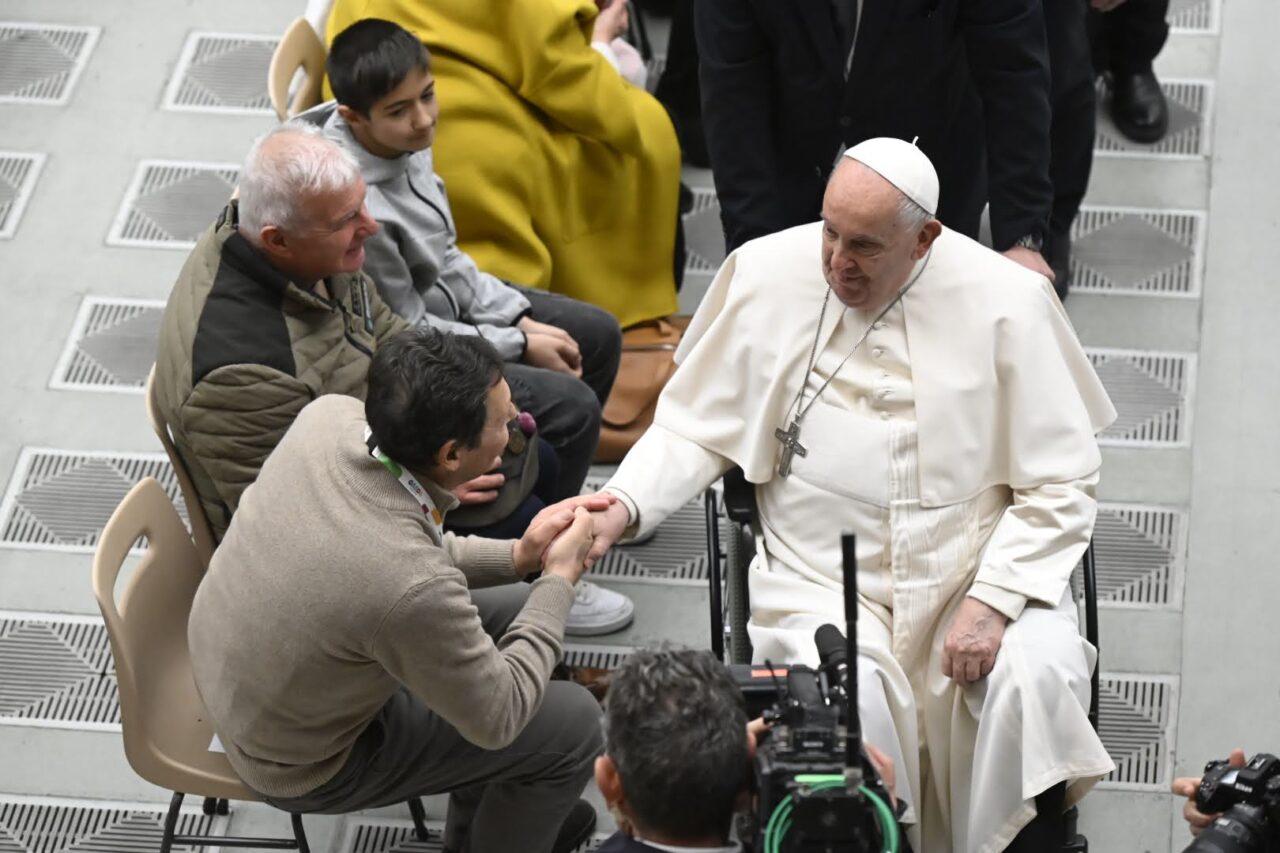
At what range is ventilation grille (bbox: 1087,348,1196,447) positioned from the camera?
5.07 meters

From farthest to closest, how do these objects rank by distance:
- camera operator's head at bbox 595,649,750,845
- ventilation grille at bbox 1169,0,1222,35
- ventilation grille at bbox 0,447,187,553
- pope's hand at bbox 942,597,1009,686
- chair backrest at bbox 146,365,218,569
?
1. ventilation grille at bbox 1169,0,1222,35
2. ventilation grille at bbox 0,447,187,553
3. chair backrest at bbox 146,365,218,569
4. pope's hand at bbox 942,597,1009,686
5. camera operator's head at bbox 595,649,750,845

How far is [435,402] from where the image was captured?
3131 millimetres

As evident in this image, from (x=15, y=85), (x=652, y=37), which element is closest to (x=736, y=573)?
(x=652, y=37)

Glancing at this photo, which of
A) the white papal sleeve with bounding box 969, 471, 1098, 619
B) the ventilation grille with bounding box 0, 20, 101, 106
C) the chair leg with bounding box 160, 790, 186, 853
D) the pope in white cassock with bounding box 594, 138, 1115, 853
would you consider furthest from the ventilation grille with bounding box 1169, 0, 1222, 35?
the chair leg with bounding box 160, 790, 186, 853

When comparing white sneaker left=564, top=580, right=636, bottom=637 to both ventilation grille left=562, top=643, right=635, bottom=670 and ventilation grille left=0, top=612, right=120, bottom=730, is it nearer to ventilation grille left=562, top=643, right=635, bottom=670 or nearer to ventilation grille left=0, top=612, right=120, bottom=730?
ventilation grille left=562, top=643, right=635, bottom=670

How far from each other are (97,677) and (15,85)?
8.47 ft

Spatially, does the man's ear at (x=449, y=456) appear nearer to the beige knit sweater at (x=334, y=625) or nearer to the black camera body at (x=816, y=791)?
the beige knit sweater at (x=334, y=625)

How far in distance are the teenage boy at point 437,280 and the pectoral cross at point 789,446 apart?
86 centimetres

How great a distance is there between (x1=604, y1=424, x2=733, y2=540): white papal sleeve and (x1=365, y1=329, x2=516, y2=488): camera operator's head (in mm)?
560

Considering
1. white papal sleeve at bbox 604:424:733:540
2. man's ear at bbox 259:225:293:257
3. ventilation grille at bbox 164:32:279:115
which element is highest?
man's ear at bbox 259:225:293:257

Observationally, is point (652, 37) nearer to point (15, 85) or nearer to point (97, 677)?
point (15, 85)

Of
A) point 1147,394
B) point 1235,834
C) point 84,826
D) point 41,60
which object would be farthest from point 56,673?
point 1147,394

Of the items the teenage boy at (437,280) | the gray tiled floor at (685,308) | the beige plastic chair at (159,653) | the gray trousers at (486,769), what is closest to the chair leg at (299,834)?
the beige plastic chair at (159,653)

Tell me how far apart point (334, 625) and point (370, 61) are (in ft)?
5.28
